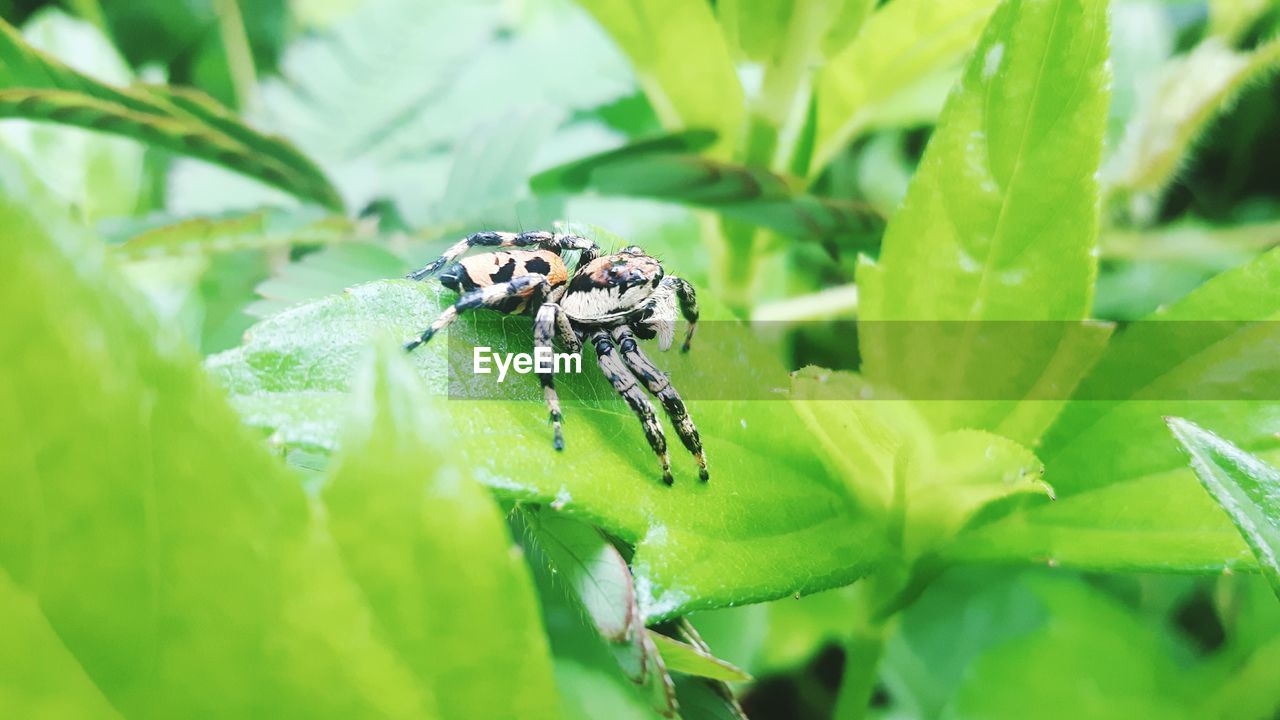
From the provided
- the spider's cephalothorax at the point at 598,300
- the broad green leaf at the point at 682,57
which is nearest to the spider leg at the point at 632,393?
the spider's cephalothorax at the point at 598,300

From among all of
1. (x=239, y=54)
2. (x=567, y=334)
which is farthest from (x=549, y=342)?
(x=239, y=54)

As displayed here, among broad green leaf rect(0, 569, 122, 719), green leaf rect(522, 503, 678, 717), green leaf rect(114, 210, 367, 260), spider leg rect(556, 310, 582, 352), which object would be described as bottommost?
green leaf rect(522, 503, 678, 717)

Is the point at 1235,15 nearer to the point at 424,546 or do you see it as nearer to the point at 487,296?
the point at 487,296

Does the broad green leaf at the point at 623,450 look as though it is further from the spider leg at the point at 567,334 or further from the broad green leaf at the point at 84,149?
the broad green leaf at the point at 84,149

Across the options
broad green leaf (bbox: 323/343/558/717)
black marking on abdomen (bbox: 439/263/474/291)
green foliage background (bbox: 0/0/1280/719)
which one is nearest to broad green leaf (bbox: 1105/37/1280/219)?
green foliage background (bbox: 0/0/1280/719)

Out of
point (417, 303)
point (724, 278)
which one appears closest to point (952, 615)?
point (724, 278)

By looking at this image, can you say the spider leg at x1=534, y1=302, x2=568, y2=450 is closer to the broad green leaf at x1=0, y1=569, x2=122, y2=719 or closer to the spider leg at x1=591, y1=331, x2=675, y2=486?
the spider leg at x1=591, y1=331, x2=675, y2=486
